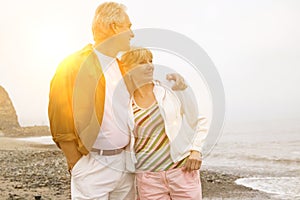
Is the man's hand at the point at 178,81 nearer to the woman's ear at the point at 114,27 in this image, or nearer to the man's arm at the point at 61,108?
the woman's ear at the point at 114,27

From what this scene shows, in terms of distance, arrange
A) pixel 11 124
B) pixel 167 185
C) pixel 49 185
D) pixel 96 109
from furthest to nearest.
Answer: pixel 11 124 < pixel 49 185 < pixel 167 185 < pixel 96 109

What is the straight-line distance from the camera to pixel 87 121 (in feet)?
8.68

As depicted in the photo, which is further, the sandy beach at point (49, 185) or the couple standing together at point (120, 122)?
the sandy beach at point (49, 185)

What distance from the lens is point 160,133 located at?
2779mm

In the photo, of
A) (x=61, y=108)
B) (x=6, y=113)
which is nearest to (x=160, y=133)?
(x=61, y=108)

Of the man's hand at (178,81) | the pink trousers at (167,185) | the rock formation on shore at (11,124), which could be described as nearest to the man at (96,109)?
the pink trousers at (167,185)

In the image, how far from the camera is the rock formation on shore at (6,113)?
145 feet

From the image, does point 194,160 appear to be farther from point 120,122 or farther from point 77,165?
point 77,165

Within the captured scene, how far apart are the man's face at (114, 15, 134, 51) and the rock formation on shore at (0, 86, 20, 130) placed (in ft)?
135

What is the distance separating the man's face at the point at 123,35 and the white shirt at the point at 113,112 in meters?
0.11

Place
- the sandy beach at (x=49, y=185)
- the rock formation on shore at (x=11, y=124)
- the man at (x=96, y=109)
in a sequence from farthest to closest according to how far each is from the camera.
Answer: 1. the rock formation on shore at (x=11, y=124)
2. the sandy beach at (x=49, y=185)
3. the man at (x=96, y=109)

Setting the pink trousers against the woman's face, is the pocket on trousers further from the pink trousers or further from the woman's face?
the woman's face

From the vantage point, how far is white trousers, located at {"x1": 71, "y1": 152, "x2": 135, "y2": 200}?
2730 mm

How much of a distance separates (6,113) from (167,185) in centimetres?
4730
